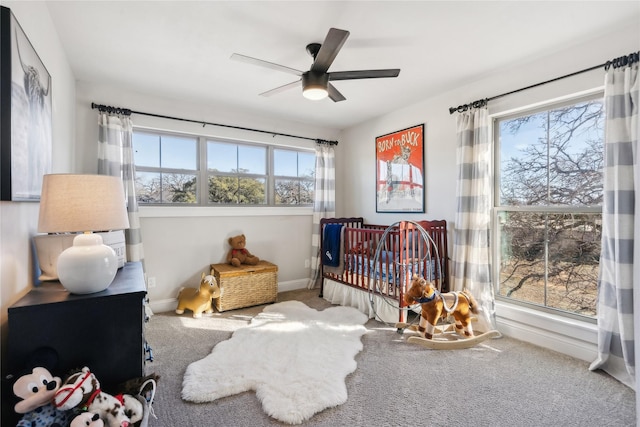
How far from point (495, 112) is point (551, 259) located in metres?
1.34

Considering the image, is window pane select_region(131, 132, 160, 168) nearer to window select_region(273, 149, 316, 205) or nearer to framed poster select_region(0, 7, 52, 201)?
window select_region(273, 149, 316, 205)

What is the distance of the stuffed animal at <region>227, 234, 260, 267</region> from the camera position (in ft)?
11.4

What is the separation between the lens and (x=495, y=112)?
2648 millimetres

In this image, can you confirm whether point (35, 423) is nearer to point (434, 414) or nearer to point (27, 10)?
point (434, 414)

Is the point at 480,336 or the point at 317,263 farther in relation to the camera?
the point at 317,263

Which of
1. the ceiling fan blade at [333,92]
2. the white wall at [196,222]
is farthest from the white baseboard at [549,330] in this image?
the white wall at [196,222]

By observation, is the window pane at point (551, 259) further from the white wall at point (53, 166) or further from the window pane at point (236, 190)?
the white wall at point (53, 166)

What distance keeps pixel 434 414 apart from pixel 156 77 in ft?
10.8

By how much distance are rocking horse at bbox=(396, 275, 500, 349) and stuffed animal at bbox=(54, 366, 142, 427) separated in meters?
1.94

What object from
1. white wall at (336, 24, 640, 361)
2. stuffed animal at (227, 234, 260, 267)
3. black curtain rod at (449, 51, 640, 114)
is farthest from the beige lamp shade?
black curtain rod at (449, 51, 640, 114)

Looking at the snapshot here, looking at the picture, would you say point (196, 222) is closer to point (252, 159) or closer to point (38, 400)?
point (252, 159)

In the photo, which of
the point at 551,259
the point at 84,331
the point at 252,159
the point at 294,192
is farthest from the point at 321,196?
the point at 84,331

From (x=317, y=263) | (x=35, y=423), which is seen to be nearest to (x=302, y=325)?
(x=317, y=263)

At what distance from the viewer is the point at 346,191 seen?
4.42 metres
